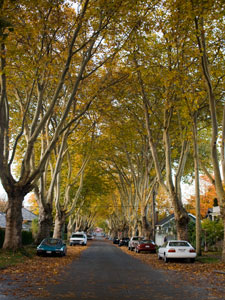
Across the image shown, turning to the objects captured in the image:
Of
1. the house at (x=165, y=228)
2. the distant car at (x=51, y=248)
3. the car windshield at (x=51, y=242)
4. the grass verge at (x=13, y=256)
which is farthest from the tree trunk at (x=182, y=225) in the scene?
the house at (x=165, y=228)

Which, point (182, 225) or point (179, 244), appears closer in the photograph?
point (179, 244)

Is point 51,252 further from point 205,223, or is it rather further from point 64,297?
point 205,223

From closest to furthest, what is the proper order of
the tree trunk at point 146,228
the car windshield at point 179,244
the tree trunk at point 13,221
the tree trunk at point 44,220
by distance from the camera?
the tree trunk at point 13,221, the car windshield at point 179,244, the tree trunk at point 44,220, the tree trunk at point 146,228

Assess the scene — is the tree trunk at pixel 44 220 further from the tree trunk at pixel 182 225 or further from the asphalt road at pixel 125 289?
the asphalt road at pixel 125 289

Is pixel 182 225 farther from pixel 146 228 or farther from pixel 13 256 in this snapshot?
pixel 146 228

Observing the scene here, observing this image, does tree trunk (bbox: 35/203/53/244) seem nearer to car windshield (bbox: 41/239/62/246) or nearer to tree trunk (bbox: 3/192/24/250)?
car windshield (bbox: 41/239/62/246)

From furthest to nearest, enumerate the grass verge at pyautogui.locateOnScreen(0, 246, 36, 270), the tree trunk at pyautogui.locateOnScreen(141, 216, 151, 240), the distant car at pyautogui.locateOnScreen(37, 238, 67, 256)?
→ the tree trunk at pyautogui.locateOnScreen(141, 216, 151, 240), the distant car at pyautogui.locateOnScreen(37, 238, 67, 256), the grass verge at pyautogui.locateOnScreen(0, 246, 36, 270)

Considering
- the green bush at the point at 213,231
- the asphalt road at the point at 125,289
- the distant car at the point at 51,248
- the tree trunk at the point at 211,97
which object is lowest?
the asphalt road at the point at 125,289

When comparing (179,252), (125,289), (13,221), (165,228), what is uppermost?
(165,228)

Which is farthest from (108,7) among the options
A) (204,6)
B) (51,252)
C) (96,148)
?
(96,148)

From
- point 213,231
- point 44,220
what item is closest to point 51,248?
point 44,220

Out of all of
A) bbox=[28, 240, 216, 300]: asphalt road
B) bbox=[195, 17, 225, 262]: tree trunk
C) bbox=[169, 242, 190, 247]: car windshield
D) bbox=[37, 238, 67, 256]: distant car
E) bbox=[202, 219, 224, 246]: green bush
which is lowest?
bbox=[28, 240, 216, 300]: asphalt road

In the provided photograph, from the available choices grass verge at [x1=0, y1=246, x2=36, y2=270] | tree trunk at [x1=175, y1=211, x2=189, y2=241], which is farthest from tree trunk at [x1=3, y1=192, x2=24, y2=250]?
tree trunk at [x1=175, y1=211, x2=189, y2=241]

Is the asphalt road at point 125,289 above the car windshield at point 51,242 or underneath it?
underneath
